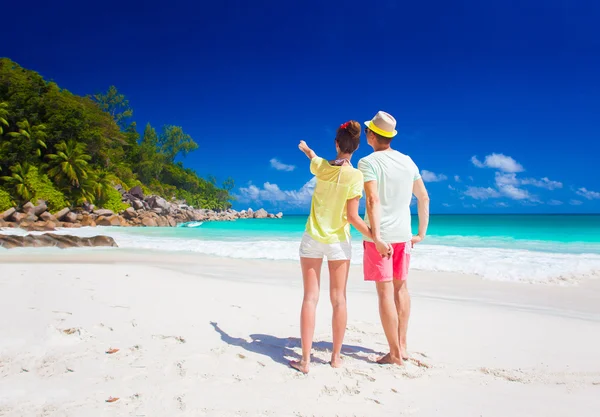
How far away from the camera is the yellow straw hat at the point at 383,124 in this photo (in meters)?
3.17

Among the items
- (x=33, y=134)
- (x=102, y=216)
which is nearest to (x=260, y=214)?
(x=102, y=216)

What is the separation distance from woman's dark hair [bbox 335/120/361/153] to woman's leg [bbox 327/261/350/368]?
0.90 meters

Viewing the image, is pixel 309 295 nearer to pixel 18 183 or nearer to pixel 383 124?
pixel 383 124

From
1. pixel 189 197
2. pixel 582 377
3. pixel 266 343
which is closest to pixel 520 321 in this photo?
pixel 582 377

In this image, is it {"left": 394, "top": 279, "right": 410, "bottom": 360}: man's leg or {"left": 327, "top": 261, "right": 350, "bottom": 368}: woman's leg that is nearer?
{"left": 327, "top": 261, "right": 350, "bottom": 368}: woman's leg

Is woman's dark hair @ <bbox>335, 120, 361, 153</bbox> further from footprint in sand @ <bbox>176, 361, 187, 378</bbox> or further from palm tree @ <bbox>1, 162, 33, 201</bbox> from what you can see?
palm tree @ <bbox>1, 162, 33, 201</bbox>

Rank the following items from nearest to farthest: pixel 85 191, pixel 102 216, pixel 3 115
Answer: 1. pixel 3 115
2. pixel 102 216
3. pixel 85 191

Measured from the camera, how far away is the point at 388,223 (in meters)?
3.08

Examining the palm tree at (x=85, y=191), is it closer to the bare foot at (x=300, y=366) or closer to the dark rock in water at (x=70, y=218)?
the dark rock in water at (x=70, y=218)

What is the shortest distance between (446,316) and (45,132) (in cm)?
3575

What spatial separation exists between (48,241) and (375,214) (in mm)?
12299

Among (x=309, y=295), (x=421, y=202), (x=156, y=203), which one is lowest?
(x=309, y=295)

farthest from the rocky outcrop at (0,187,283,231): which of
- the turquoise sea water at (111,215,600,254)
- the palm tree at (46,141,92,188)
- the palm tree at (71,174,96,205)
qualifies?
the turquoise sea water at (111,215,600,254)

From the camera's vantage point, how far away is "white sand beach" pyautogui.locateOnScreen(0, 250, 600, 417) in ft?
7.72
